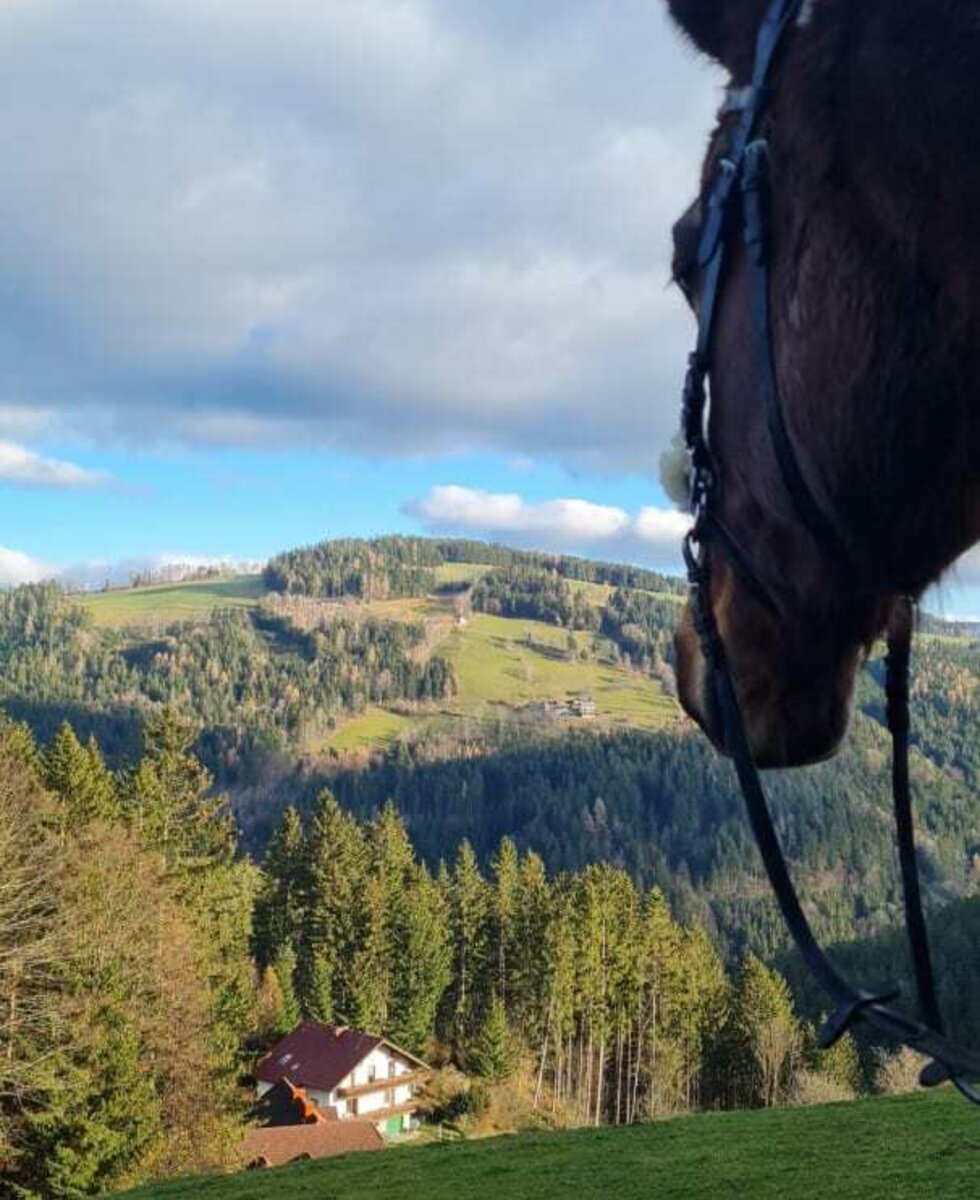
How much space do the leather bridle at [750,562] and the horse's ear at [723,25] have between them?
0.31ft

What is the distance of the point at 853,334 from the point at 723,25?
0.87 meters

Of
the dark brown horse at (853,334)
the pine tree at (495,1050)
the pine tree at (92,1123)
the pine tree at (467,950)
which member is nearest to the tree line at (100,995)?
the pine tree at (92,1123)

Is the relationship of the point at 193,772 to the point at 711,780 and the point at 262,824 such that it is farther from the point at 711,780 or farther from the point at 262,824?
the point at 711,780

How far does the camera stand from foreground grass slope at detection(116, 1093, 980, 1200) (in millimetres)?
15484

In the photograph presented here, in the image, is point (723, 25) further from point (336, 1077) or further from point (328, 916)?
point (328, 916)

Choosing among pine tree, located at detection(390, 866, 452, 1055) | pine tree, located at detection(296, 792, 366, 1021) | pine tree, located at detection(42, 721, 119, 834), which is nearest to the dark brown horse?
pine tree, located at detection(42, 721, 119, 834)

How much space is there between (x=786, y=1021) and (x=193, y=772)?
3205 centimetres

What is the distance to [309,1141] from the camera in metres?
38.1

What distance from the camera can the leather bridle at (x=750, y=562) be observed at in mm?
1996

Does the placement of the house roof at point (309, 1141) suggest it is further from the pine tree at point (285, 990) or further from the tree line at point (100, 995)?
the pine tree at point (285, 990)

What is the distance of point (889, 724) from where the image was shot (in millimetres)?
2262

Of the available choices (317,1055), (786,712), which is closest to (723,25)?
(786,712)

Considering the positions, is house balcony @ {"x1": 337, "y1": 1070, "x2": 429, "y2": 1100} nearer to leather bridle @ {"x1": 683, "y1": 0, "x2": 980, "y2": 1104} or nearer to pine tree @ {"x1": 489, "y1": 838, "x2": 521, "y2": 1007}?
pine tree @ {"x1": 489, "y1": 838, "x2": 521, "y2": 1007}

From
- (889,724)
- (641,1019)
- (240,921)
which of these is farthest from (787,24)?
(641,1019)
